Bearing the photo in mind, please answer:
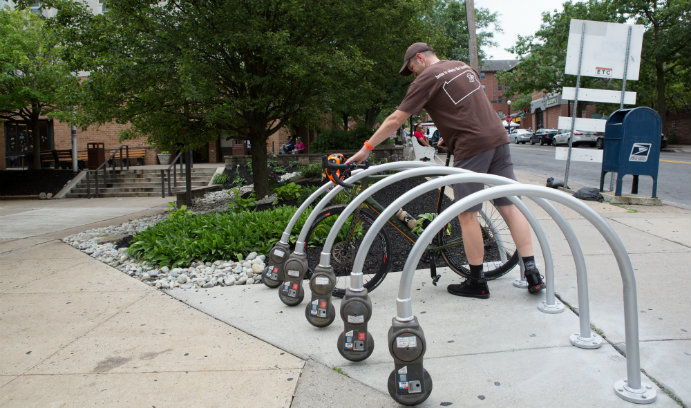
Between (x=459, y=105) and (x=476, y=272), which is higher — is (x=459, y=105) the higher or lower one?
the higher one

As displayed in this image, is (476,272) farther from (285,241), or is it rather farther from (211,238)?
(211,238)

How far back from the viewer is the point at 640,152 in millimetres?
7766

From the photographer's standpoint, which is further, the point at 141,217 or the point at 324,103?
the point at 141,217

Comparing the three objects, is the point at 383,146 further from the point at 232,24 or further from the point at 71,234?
the point at 71,234

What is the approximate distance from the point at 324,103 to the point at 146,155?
17.5 meters

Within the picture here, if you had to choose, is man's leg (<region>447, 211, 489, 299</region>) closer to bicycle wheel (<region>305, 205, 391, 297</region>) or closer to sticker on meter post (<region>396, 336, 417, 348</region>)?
bicycle wheel (<region>305, 205, 391, 297</region>)

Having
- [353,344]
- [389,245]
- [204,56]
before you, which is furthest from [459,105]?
[204,56]

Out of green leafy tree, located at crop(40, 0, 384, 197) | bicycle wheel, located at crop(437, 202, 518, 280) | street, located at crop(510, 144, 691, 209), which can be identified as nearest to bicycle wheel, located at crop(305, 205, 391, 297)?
bicycle wheel, located at crop(437, 202, 518, 280)

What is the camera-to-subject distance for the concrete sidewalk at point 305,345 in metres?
2.56

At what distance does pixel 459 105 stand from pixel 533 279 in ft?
4.56

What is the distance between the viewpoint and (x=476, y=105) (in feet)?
11.7

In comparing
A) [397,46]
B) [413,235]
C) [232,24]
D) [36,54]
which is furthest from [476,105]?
[36,54]

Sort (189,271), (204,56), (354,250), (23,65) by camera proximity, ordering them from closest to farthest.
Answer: (354,250), (189,271), (204,56), (23,65)

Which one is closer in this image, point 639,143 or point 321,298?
point 321,298
